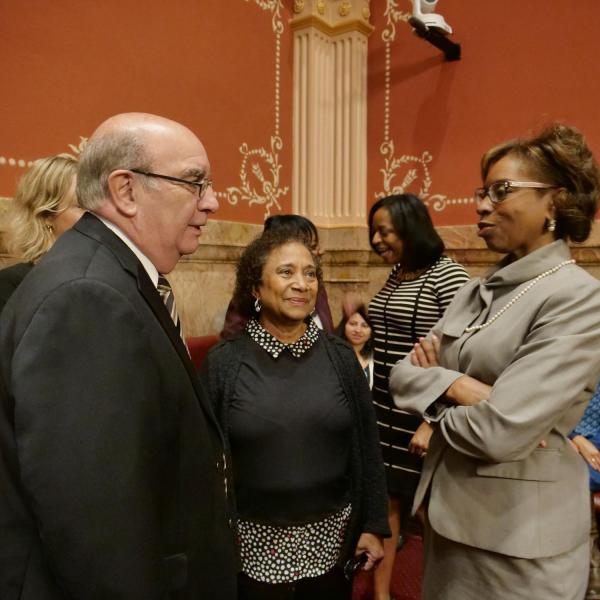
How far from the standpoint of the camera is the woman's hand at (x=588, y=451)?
2279mm

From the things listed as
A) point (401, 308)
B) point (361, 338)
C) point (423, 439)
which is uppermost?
point (401, 308)

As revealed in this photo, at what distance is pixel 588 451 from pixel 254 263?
164cm

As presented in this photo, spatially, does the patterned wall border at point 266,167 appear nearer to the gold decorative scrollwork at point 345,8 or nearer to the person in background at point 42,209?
the gold decorative scrollwork at point 345,8

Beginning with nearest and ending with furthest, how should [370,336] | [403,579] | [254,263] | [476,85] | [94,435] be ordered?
[94,435] < [254,263] < [403,579] < [370,336] < [476,85]

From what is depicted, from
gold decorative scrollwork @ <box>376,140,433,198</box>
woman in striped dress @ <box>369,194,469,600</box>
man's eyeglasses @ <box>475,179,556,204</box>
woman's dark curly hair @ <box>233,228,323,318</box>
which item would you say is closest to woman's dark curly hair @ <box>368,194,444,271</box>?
woman in striped dress @ <box>369,194,469,600</box>

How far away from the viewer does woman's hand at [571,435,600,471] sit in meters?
2.28

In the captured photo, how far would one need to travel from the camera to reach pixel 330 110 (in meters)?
3.79

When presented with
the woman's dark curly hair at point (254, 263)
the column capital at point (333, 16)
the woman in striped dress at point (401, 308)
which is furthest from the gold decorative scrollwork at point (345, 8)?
the woman's dark curly hair at point (254, 263)

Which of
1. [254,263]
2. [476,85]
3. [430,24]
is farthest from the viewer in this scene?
[476,85]

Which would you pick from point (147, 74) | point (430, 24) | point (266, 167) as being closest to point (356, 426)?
point (147, 74)

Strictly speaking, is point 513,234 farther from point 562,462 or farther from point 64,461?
point 64,461

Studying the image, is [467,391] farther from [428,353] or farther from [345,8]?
[345,8]

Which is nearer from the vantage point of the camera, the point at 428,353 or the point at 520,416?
the point at 520,416

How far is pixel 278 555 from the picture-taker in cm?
153
